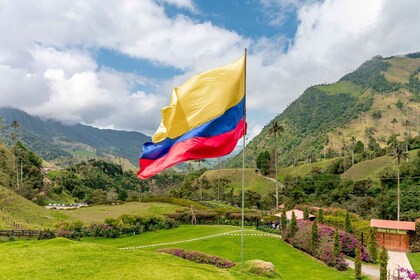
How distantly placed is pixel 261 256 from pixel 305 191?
78.3 m

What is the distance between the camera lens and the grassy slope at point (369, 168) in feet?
354

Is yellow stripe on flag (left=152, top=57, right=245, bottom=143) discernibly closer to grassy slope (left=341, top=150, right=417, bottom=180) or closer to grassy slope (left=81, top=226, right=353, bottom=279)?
grassy slope (left=81, top=226, right=353, bottom=279)

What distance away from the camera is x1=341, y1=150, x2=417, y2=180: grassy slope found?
4242 inches

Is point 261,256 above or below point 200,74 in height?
below

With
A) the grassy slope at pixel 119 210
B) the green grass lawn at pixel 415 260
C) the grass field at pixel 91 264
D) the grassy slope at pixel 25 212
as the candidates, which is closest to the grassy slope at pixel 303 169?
the grassy slope at pixel 119 210

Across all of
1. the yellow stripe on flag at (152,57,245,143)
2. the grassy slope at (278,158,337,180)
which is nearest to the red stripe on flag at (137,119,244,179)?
the yellow stripe on flag at (152,57,245,143)

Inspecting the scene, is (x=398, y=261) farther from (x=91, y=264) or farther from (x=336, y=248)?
(x=91, y=264)

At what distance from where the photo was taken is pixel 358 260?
83.4 ft

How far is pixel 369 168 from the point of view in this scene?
113375 millimetres

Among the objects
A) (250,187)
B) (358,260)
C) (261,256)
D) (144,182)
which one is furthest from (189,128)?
(144,182)

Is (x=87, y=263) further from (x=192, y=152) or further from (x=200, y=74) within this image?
(x=200, y=74)

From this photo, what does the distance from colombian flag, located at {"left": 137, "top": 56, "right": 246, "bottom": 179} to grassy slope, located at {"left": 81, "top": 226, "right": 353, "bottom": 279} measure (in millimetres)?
16435

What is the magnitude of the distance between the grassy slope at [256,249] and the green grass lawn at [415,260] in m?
6.89

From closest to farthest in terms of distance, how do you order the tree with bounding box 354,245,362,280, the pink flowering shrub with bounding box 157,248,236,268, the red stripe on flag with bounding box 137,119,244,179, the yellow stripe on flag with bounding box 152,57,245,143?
the red stripe on flag with bounding box 137,119,244,179 < the yellow stripe on flag with bounding box 152,57,245,143 < the pink flowering shrub with bounding box 157,248,236,268 < the tree with bounding box 354,245,362,280
